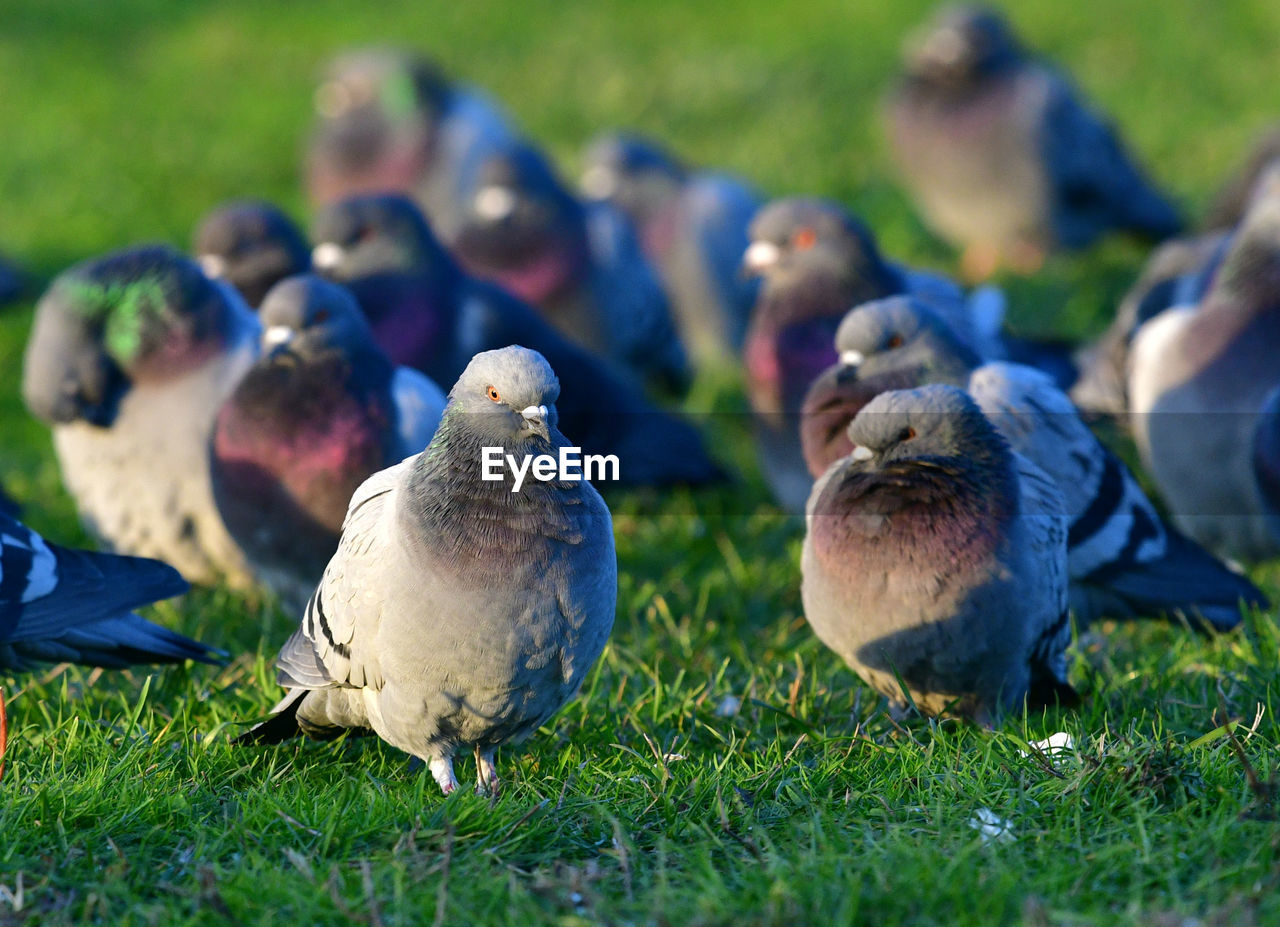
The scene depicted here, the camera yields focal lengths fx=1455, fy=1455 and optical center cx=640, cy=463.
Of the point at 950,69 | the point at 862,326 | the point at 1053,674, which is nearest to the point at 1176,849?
the point at 1053,674

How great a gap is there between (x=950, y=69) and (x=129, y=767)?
7.78m

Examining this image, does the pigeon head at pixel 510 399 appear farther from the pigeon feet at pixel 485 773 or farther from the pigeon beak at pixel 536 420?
the pigeon feet at pixel 485 773

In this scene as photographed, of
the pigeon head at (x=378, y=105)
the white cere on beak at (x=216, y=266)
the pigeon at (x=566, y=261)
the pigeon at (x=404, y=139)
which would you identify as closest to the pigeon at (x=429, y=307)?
the white cere on beak at (x=216, y=266)

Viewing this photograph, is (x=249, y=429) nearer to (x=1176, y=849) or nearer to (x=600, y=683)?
(x=600, y=683)

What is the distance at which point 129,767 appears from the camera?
351 cm

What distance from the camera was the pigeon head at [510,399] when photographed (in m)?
3.20

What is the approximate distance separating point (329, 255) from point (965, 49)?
17.7 feet

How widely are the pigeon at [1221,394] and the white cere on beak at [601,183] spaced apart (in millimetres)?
4693

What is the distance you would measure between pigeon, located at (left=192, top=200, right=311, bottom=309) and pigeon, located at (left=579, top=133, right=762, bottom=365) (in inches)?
→ 134

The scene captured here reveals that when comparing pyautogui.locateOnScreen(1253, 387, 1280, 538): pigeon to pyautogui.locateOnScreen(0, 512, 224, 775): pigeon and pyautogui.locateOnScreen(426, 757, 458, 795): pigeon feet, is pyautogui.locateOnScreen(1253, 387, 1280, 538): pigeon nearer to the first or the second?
pyautogui.locateOnScreen(426, 757, 458, 795): pigeon feet

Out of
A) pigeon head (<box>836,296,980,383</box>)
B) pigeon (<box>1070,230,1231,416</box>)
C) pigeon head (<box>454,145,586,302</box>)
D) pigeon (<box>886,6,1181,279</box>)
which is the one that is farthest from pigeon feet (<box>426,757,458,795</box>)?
pigeon (<box>886,6,1181,279</box>)

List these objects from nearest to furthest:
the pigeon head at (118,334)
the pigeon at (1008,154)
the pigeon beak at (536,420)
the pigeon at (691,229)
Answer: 1. the pigeon beak at (536,420)
2. the pigeon head at (118,334)
3. the pigeon at (691,229)
4. the pigeon at (1008,154)

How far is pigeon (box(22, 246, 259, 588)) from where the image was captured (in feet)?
17.2

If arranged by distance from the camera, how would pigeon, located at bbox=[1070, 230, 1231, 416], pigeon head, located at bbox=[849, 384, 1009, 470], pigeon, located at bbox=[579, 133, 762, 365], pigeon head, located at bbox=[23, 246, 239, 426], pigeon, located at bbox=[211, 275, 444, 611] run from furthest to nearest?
pigeon, located at bbox=[579, 133, 762, 365]
pigeon, located at bbox=[1070, 230, 1231, 416]
pigeon head, located at bbox=[23, 246, 239, 426]
pigeon, located at bbox=[211, 275, 444, 611]
pigeon head, located at bbox=[849, 384, 1009, 470]
